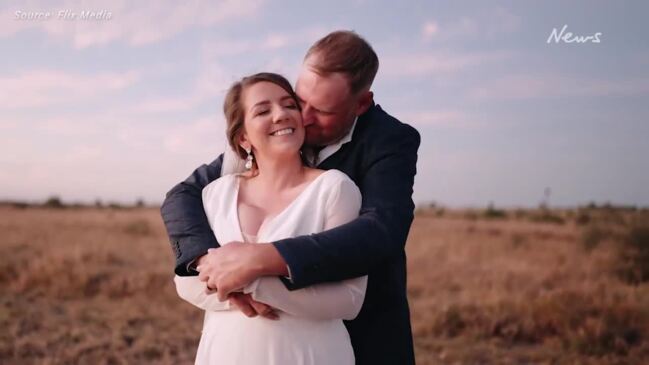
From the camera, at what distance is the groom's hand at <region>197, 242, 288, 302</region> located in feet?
6.76

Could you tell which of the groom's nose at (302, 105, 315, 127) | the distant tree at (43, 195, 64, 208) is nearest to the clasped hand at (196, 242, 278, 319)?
the groom's nose at (302, 105, 315, 127)

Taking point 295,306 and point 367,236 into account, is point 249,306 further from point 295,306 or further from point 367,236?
point 367,236

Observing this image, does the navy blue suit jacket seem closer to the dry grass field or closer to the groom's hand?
the groom's hand

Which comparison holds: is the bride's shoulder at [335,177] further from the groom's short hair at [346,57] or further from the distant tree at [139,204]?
the distant tree at [139,204]

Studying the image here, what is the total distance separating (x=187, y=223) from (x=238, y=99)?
41 cm

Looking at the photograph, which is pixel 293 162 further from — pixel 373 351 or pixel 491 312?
pixel 491 312

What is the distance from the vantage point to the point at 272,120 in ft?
7.53

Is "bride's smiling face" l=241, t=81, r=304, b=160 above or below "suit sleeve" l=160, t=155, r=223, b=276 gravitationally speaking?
above

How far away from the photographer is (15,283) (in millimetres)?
10930

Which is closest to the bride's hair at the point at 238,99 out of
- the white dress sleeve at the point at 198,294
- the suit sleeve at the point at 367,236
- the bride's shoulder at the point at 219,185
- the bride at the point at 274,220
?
the bride at the point at 274,220

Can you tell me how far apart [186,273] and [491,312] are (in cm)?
726

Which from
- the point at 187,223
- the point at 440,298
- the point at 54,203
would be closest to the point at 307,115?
the point at 187,223

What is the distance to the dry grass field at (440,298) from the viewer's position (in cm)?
752

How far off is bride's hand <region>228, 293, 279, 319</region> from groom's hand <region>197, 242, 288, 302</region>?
0.05 meters
